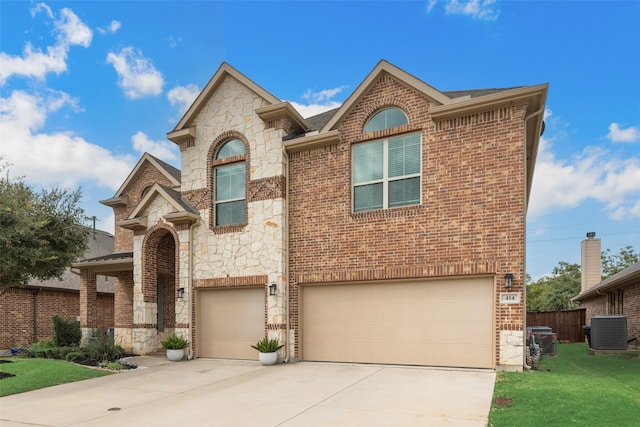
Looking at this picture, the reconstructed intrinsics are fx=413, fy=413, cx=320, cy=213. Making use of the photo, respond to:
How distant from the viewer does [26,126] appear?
1602cm

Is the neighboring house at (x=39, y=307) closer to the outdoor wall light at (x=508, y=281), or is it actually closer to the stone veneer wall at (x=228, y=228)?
the stone veneer wall at (x=228, y=228)

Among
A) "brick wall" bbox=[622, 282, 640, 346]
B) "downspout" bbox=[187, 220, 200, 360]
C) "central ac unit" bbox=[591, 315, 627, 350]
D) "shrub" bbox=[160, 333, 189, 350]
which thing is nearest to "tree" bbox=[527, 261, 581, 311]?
"brick wall" bbox=[622, 282, 640, 346]

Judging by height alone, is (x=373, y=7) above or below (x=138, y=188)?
above

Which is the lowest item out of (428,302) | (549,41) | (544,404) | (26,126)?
(544,404)

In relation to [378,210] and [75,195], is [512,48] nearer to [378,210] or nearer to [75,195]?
[378,210]

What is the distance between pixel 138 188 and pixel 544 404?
17.3 meters

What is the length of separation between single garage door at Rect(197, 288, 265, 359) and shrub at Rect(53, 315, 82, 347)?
6.71 m

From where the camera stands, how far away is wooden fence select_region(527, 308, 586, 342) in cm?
2189

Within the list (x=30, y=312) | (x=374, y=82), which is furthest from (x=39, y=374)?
(x=374, y=82)

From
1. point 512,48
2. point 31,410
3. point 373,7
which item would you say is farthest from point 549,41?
point 31,410

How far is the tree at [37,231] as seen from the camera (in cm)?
1073

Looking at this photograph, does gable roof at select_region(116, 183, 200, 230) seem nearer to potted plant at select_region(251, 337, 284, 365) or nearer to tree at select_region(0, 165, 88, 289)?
tree at select_region(0, 165, 88, 289)

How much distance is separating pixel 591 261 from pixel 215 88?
25788 mm

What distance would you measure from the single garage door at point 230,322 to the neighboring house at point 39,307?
21.2ft
